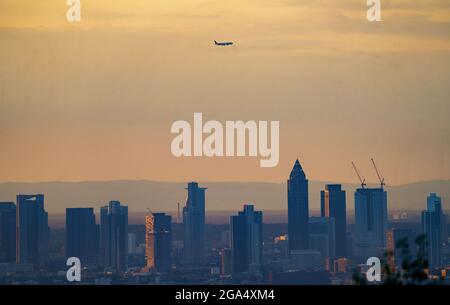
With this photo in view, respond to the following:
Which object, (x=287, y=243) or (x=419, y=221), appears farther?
(x=287, y=243)

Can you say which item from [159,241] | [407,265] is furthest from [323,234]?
[407,265]

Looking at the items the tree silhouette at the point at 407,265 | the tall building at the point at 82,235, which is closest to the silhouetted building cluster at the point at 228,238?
the tall building at the point at 82,235

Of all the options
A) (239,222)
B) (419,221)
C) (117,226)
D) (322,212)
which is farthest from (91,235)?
(419,221)

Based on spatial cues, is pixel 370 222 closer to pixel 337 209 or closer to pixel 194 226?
pixel 337 209

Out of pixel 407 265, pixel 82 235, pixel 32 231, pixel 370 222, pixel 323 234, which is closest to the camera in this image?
pixel 407 265

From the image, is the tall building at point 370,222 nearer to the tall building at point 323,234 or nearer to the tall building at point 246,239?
the tall building at point 323,234

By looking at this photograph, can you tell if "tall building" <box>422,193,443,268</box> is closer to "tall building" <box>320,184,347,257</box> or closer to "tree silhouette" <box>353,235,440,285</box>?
"tall building" <box>320,184,347,257</box>

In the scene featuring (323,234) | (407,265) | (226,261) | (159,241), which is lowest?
(407,265)
